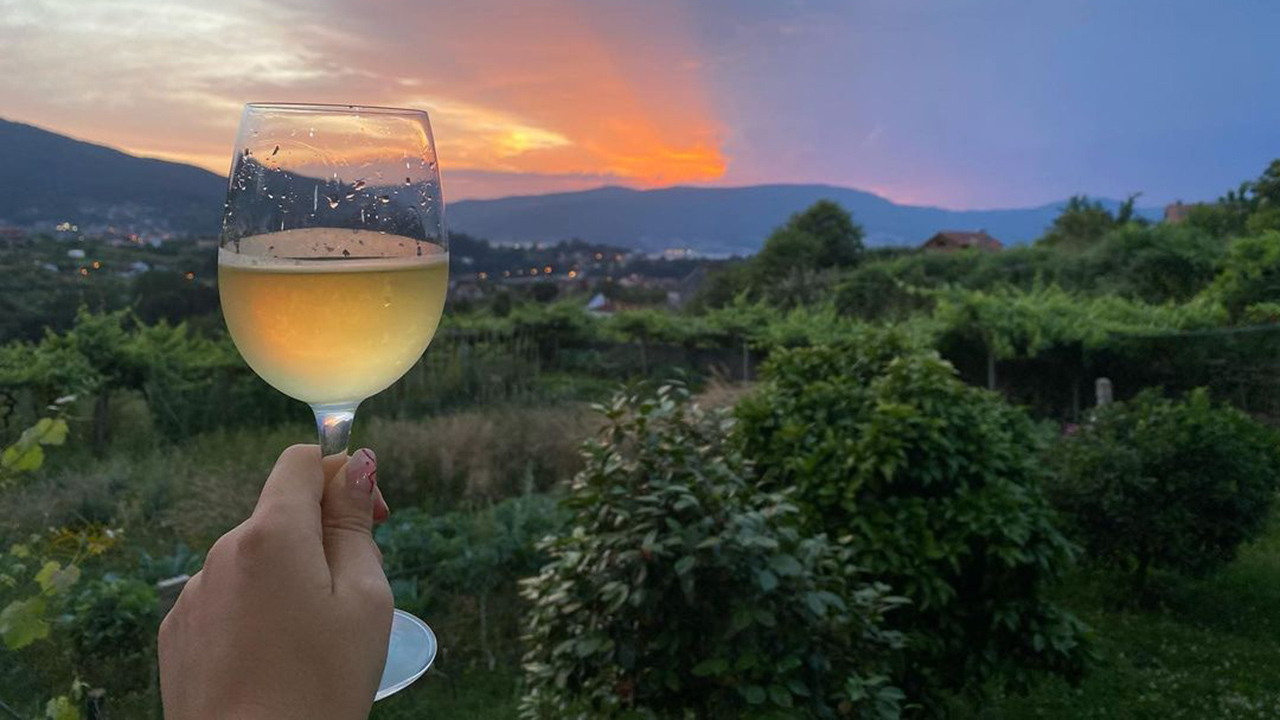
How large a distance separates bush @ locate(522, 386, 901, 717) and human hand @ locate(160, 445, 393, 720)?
5.09 ft

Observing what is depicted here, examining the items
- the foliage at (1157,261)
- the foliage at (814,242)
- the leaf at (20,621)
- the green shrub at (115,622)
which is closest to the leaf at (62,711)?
the leaf at (20,621)

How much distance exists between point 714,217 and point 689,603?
34429 millimetres

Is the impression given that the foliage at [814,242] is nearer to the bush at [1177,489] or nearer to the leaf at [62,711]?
the bush at [1177,489]

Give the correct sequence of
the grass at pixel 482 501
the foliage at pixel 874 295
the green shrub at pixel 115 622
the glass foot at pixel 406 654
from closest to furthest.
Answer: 1. the glass foot at pixel 406 654
2. the green shrub at pixel 115 622
3. the grass at pixel 482 501
4. the foliage at pixel 874 295

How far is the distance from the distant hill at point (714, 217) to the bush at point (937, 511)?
45.2ft

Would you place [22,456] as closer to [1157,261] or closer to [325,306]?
[325,306]

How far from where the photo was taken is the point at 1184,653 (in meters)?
5.46

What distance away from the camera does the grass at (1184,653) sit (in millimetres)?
4684

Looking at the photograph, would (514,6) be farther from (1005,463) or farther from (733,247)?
(733,247)

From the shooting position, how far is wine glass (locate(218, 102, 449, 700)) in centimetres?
97

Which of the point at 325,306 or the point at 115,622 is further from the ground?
the point at 325,306

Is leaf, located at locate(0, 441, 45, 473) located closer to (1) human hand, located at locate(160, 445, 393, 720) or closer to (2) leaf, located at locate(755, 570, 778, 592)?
(1) human hand, located at locate(160, 445, 393, 720)

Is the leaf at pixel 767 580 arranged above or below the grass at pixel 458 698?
above

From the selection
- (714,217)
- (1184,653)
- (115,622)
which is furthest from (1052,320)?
(714,217)
